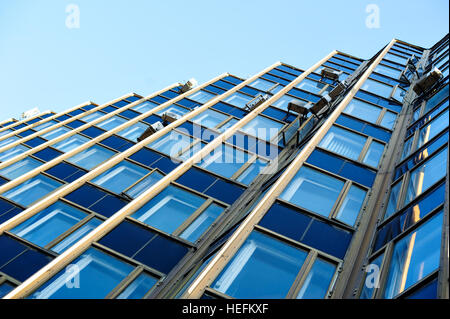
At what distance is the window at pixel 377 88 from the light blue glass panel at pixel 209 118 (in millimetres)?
8856

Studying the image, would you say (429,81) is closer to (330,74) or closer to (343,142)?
(343,142)

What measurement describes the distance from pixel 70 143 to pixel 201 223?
1452 centimetres

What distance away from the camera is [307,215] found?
12516 mm

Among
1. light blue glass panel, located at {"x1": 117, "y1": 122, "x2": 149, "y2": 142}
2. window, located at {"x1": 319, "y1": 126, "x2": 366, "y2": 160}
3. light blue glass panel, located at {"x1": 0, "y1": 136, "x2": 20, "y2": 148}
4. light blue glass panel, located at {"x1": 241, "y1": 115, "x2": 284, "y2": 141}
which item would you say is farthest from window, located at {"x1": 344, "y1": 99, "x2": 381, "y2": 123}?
light blue glass panel, located at {"x1": 0, "y1": 136, "x2": 20, "y2": 148}

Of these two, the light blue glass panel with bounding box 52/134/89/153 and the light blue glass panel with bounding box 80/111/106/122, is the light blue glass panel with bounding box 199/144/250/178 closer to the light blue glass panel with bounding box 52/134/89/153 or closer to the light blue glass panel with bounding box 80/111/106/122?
the light blue glass panel with bounding box 52/134/89/153

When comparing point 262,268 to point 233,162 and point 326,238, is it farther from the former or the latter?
point 233,162

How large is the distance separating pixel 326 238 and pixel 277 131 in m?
10.5

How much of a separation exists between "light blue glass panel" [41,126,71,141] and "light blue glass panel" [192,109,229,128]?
11147 mm

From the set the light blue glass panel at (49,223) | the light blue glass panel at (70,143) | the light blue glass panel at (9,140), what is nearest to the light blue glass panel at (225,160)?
the light blue glass panel at (49,223)

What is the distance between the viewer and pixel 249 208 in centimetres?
1419

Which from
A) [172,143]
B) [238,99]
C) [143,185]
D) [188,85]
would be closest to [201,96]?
[188,85]

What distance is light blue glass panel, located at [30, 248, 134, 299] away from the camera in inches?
413

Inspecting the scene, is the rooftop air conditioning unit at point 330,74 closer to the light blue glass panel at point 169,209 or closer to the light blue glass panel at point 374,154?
the light blue glass panel at point 374,154
